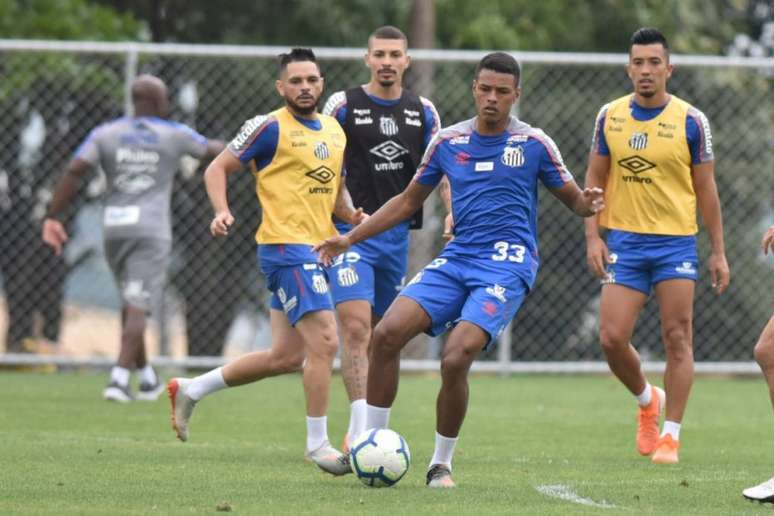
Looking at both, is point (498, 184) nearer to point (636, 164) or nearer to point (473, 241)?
point (473, 241)

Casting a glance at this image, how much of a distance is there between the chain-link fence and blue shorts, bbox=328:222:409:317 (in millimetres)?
6172

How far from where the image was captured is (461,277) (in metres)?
7.69

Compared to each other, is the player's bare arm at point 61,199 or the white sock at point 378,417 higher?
the player's bare arm at point 61,199

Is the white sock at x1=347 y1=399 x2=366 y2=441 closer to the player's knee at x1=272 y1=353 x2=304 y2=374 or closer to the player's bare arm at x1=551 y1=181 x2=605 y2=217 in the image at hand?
the player's knee at x1=272 y1=353 x2=304 y2=374

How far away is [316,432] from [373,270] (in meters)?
1.23

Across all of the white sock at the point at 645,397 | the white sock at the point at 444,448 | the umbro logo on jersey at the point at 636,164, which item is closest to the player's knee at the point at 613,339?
the white sock at the point at 645,397

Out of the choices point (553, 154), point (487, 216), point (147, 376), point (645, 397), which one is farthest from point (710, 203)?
point (147, 376)

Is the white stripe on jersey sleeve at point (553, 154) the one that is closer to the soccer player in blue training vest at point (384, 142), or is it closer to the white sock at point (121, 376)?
the soccer player in blue training vest at point (384, 142)

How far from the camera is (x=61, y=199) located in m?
12.9

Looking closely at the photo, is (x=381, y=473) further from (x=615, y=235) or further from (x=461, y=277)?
(x=615, y=235)

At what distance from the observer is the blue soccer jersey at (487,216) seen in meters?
7.66

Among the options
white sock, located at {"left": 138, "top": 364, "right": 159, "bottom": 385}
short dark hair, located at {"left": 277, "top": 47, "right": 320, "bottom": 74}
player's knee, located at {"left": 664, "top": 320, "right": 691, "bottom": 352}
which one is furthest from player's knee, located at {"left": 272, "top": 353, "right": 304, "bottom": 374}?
white sock, located at {"left": 138, "top": 364, "right": 159, "bottom": 385}

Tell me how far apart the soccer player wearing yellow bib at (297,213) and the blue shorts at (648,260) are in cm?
159

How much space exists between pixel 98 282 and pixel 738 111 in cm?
664
